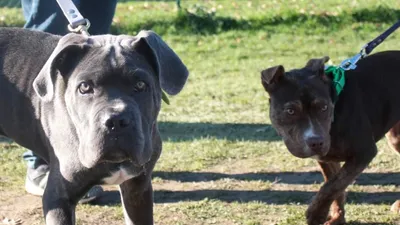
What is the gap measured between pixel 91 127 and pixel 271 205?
2.42 m

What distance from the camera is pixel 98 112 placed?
3.88 meters

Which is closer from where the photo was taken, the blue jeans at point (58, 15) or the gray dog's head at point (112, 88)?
the gray dog's head at point (112, 88)

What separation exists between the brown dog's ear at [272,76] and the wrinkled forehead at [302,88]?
0.05 m

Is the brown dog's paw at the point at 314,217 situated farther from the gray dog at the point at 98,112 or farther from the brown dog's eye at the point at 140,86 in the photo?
the brown dog's eye at the point at 140,86

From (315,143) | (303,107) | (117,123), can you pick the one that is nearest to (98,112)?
(117,123)

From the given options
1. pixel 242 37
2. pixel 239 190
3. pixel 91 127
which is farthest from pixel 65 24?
pixel 242 37

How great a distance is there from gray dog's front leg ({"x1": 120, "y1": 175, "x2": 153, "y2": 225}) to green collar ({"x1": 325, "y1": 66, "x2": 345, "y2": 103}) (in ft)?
5.20

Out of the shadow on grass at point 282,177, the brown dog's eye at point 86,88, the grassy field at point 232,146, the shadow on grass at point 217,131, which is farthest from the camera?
the shadow on grass at point 217,131

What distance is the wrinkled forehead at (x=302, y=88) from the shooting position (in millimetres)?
5469

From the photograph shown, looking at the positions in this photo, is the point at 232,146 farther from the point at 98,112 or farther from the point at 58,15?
the point at 98,112

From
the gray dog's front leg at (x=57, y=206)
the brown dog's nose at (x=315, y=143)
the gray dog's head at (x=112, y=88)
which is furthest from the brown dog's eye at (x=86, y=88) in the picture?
the brown dog's nose at (x=315, y=143)

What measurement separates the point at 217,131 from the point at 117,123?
4257 mm

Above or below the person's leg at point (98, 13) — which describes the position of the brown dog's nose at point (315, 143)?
below

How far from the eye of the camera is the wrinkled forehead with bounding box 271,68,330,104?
5.47 meters
